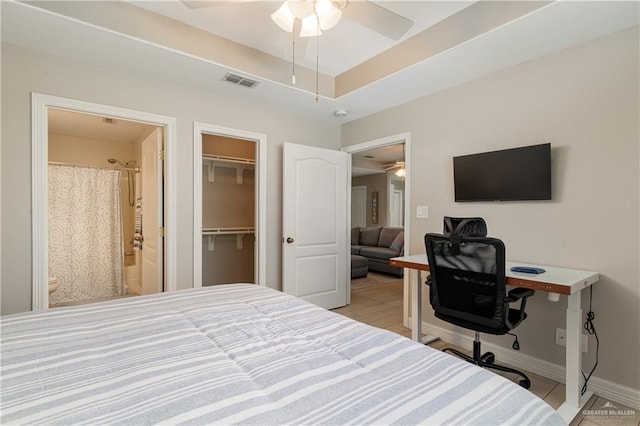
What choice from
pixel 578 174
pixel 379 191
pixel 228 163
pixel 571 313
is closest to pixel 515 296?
pixel 571 313

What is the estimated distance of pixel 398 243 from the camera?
252 inches

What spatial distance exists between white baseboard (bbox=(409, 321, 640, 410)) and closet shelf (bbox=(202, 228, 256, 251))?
251 cm

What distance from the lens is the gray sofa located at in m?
6.12

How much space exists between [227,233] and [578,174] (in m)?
3.82

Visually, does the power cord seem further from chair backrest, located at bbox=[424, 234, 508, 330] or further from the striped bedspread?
the striped bedspread

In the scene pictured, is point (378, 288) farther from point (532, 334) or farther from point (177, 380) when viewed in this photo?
point (177, 380)

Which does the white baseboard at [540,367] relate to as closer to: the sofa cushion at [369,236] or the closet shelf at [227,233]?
the closet shelf at [227,233]

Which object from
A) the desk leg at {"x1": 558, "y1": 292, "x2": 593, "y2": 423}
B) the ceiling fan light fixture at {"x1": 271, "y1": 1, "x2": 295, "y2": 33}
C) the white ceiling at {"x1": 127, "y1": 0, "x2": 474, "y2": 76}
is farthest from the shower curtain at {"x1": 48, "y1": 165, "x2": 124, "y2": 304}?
the desk leg at {"x1": 558, "y1": 292, "x2": 593, "y2": 423}

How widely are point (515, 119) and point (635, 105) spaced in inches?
27.0

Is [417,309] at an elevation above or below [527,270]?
below

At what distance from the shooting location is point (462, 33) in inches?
86.7

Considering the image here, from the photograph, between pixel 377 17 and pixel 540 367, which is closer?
pixel 377 17

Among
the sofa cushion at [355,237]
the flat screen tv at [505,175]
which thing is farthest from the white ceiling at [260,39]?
the sofa cushion at [355,237]

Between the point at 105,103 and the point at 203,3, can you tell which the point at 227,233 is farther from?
the point at 203,3
